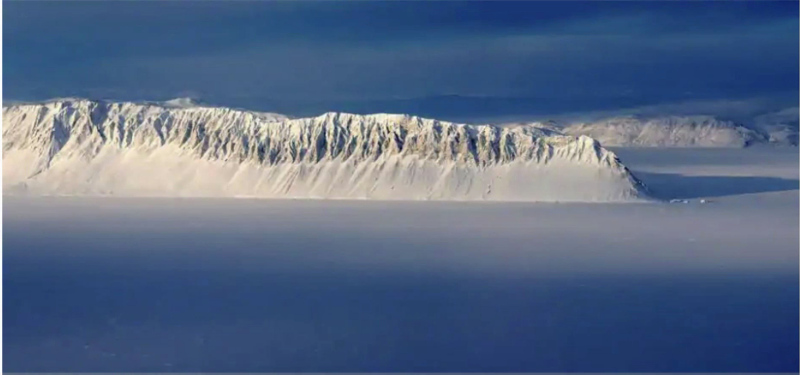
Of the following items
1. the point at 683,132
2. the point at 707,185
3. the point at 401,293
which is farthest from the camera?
the point at 683,132

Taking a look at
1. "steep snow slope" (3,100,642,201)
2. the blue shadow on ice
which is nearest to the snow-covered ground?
"steep snow slope" (3,100,642,201)

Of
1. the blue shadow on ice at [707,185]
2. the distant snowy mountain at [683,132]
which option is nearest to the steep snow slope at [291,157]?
the blue shadow on ice at [707,185]

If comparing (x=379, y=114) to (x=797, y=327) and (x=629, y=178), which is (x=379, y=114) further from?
(x=797, y=327)

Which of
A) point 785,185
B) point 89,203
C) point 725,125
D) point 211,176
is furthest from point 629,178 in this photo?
point 725,125

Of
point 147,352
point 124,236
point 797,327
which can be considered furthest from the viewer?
point 124,236

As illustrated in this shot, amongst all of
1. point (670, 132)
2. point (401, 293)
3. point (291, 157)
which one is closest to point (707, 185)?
point (291, 157)

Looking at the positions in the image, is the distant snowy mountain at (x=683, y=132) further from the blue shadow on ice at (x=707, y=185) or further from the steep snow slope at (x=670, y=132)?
the blue shadow on ice at (x=707, y=185)

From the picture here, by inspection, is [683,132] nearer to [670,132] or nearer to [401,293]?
[670,132]
